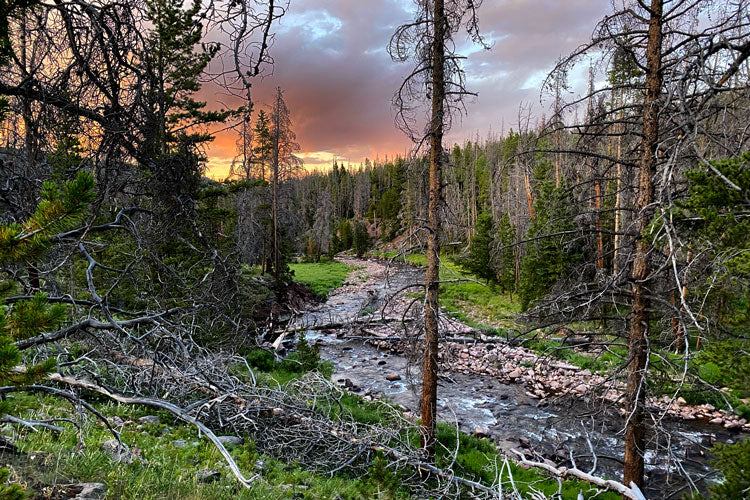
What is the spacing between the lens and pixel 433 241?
7008 millimetres

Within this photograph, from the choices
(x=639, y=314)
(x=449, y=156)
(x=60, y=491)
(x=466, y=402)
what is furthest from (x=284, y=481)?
(x=466, y=402)

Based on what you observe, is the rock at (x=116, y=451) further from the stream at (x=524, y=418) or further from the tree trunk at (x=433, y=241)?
the tree trunk at (x=433, y=241)

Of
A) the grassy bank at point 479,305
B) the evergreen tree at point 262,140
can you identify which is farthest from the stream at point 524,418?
the evergreen tree at point 262,140

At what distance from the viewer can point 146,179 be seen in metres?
2.22

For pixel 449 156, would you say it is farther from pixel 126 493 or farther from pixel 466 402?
pixel 466 402

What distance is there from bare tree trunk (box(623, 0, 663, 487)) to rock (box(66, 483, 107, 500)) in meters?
5.67

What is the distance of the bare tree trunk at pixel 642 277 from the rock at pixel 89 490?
5.67 metres

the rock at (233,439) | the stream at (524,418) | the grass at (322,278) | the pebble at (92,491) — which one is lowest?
the stream at (524,418)

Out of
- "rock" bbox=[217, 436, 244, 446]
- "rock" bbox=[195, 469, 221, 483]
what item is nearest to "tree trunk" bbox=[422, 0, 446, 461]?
"rock" bbox=[217, 436, 244, 446]

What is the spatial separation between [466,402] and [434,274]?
6431 mm

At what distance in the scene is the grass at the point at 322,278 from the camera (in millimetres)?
29870

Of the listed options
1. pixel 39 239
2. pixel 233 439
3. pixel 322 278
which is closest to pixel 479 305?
pixel 322 278

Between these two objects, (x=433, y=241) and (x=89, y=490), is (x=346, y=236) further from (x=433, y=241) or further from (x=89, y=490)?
(x=89, y=490)

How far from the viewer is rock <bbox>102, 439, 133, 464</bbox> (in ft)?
10.2
